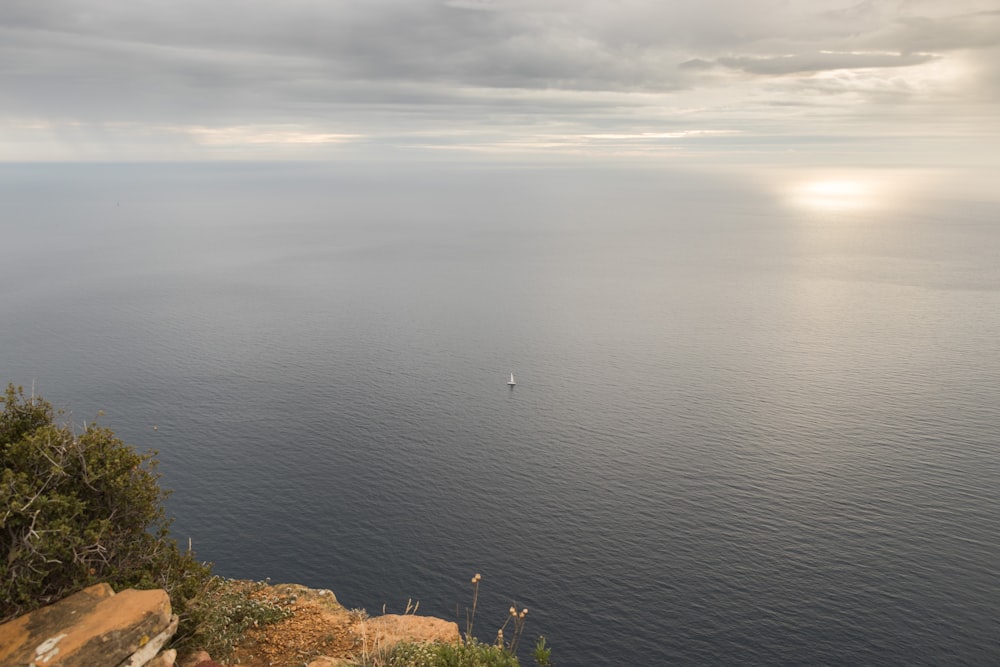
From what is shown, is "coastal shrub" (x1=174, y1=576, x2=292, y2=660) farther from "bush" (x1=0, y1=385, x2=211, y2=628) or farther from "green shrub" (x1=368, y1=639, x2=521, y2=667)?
"green shrub" (x1=368, y1=639, x2=521, y2=667)

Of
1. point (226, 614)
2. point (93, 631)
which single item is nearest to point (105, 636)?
point (93, 631)

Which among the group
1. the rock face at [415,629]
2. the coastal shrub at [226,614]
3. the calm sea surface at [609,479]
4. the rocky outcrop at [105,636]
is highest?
the rocky outcrop at [105,636]

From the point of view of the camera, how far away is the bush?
22.5 metres

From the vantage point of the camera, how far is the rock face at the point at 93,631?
20953 millimetres

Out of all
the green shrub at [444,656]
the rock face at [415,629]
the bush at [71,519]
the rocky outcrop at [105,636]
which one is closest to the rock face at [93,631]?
the rocky outcrop at [105,636]

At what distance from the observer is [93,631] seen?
21688mm

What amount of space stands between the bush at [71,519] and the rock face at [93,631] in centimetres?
67

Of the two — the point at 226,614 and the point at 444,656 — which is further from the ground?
the point at 444,656

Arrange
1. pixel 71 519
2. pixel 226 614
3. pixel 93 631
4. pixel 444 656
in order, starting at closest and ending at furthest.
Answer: pixel 93 631
pixel 71 519
pixel 444 656
pixel 226 614

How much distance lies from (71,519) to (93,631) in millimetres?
4545

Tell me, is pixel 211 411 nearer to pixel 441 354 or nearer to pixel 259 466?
pixel 259 466

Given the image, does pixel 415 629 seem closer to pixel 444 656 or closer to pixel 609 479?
pixel 444 656

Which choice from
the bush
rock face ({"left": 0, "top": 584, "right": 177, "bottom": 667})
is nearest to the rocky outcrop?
rock face ({"left": 0, "top": 584, "right": 177, "bottom": 667})

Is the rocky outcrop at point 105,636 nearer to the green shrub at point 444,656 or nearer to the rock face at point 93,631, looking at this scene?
the rock face at point 93,631
